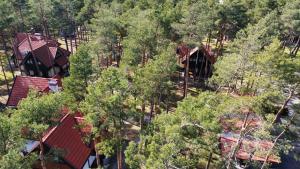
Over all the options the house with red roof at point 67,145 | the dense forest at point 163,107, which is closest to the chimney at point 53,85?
the dense forest at point 163,107

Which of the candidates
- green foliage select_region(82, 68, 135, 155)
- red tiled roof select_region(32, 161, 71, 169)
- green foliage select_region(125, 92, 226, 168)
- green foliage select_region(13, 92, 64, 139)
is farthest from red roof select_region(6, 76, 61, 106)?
green foliage select_region(125, 92, 226, 168)

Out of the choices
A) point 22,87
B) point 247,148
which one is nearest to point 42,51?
point 22,87

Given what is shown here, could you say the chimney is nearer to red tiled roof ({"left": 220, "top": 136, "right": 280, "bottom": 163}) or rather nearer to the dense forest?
the dense forest

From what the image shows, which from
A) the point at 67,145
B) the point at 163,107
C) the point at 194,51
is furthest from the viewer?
the point at 194,51

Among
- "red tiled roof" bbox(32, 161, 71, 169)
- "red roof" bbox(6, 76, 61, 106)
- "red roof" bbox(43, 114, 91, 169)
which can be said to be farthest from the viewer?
"red roof" bbox(6, 76, 61, 106)

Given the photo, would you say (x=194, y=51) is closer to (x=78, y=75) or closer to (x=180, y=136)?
(x=78, y=75)
